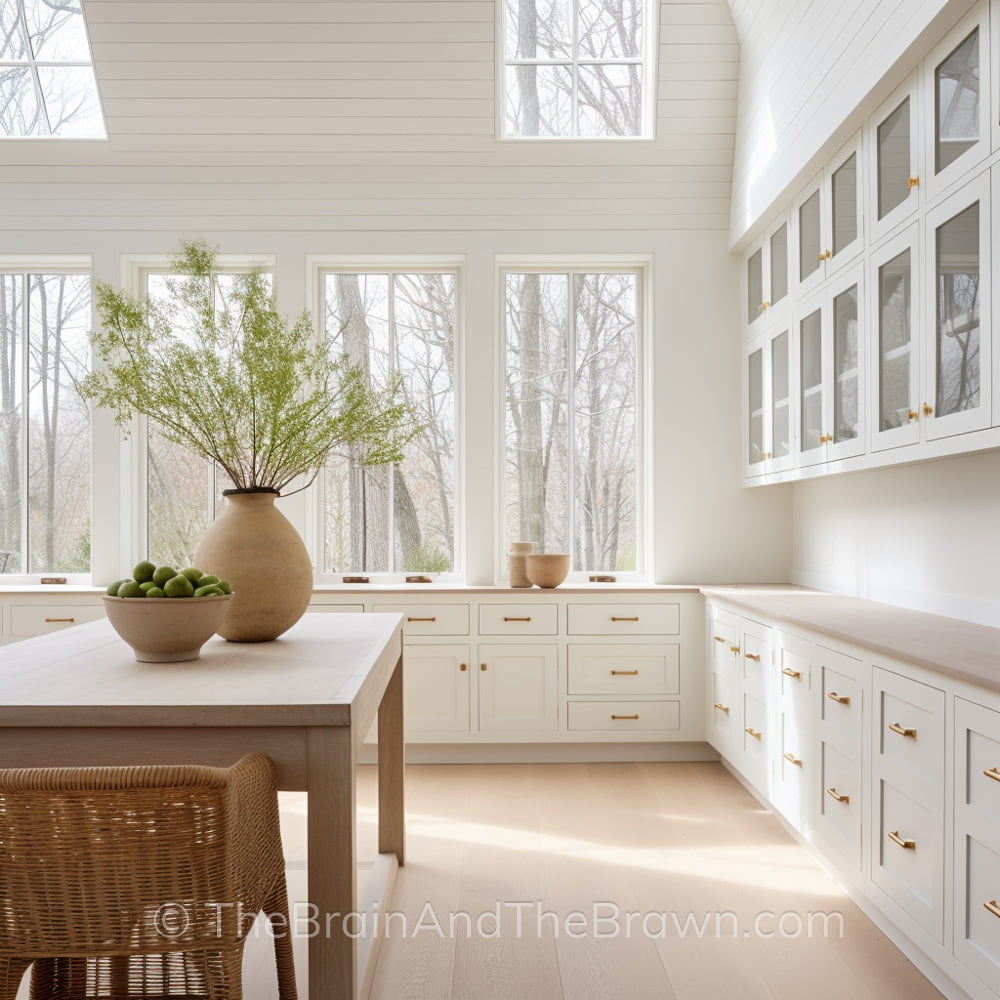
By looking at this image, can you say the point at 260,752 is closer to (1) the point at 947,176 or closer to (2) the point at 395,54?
(1) the point at 947,176

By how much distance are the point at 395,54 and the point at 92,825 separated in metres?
3.69

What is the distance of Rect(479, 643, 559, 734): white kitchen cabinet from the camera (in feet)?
12.8

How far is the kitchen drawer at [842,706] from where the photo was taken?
7.82ft

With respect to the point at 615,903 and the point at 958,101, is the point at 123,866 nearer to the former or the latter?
the point at 615,903

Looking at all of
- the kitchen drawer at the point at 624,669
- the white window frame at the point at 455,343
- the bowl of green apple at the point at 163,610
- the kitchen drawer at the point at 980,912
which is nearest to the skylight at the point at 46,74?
the white window frame at the point at 455,343

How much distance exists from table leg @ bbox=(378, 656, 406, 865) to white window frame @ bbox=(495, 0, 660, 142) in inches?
109

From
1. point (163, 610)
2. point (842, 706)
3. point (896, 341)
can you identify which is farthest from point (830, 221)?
point (163, 610)

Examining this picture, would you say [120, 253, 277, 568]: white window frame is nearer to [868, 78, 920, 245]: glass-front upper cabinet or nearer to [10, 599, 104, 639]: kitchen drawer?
[10, 599, 104, 639]: kitchen drawer

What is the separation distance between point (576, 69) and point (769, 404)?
76.5 inches

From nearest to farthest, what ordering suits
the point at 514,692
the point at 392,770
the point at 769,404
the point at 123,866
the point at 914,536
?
the point at 123,866 < the point at 392,770 < the point at 914,536 < the point at 769,404 < the point at 514,692

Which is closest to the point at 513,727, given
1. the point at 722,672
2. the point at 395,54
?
the point at 722,672

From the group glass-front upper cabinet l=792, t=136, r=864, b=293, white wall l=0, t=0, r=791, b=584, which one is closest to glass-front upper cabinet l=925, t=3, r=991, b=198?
glass-front upper cabinet l=792, t=136, r=864, b=293

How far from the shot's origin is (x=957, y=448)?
2.27 meters

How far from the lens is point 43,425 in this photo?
4438mm
